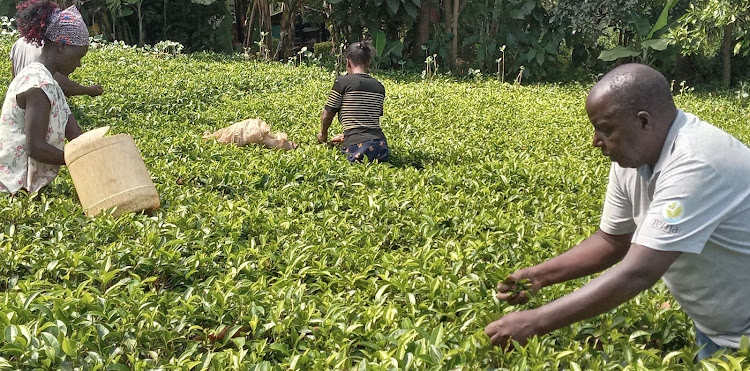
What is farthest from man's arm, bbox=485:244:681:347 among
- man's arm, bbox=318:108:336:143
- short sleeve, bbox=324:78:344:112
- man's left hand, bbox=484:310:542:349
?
man's arm, bbox=318:108:336:143

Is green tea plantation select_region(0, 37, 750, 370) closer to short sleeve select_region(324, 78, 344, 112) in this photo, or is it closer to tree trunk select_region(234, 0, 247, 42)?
short sleeve select_region(324, 78, 344, 112)

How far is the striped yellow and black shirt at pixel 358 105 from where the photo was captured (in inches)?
257

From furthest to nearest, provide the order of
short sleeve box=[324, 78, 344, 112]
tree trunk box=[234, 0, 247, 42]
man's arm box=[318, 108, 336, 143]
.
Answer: tree trunk box=[234, 0, 247, 42] → man's arm box=[318, 108, 336, 143] → short sleeve box=[324, 78, 344, 112]

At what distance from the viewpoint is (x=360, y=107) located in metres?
6.55

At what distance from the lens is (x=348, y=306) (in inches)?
122

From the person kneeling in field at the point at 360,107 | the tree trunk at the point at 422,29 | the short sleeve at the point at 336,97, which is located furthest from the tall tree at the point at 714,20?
the short sleeve at the point at 336,97

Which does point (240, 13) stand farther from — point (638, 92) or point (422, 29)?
point (638, 92)

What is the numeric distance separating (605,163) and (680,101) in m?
6.14

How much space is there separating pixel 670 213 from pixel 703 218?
0.11m

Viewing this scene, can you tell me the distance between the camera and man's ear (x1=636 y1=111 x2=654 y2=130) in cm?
227

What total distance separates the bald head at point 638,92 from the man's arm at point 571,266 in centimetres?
65

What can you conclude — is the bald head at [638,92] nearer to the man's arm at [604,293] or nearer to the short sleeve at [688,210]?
the short sleeve at [688,210]

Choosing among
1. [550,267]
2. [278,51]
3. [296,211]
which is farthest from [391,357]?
[278,51]

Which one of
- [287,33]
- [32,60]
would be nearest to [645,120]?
[32,60]
